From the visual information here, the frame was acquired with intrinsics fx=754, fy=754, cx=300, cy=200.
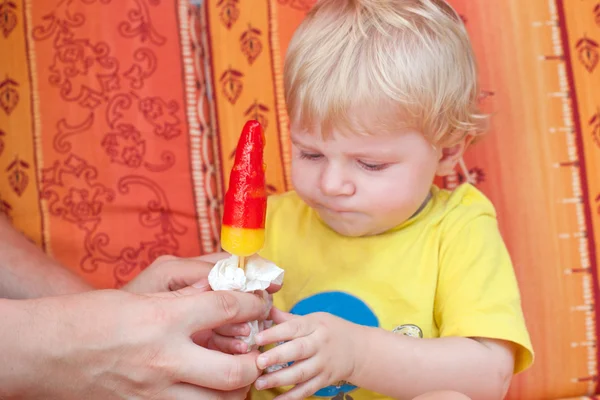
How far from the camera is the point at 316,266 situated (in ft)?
4.93

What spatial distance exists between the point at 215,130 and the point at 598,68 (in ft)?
3.10

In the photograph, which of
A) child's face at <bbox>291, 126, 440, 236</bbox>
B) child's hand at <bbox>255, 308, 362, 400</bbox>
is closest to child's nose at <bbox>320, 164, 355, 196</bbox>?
child's face at <bbox>291, 126, 440, 236</bbox>

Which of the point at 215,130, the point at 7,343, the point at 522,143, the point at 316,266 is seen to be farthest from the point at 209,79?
the point at 7,343

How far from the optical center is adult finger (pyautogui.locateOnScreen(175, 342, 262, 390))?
1.15 meters

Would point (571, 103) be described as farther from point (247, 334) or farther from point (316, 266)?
point (247, 334)

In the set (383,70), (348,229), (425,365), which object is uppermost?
(383,70)

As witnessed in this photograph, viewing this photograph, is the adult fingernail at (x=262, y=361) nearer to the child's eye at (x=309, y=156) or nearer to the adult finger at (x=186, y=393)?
the adult finger at (x=186, y=393)

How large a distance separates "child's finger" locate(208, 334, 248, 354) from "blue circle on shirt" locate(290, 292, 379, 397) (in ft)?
0.81

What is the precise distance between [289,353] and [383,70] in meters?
0.49

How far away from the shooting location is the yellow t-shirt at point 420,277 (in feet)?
4.44

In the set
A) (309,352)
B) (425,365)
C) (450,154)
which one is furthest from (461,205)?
(309,352)

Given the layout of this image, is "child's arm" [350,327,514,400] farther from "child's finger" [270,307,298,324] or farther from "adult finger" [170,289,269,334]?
"adult finger" [170,289,269,334]

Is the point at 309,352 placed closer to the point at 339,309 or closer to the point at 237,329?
the point at 237,329

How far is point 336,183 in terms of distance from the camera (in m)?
1.30
